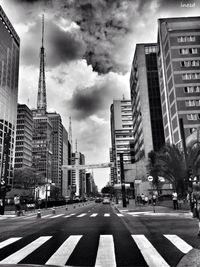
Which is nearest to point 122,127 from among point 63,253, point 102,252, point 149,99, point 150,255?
point 149,99

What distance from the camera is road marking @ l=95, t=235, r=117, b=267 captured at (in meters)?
5.68

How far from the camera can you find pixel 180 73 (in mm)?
60219

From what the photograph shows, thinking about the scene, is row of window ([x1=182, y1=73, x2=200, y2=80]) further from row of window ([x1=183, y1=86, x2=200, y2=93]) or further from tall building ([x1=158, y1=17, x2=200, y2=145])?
row of window ([x1=183, y1=86, x2=200, y2=93])

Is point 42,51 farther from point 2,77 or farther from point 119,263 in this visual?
point 119,263

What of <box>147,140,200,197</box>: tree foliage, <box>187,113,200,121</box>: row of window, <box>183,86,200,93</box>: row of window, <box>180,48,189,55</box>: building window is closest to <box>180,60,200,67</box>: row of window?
<box>180,48,189,55</box>: building window

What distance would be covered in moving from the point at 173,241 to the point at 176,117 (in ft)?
172

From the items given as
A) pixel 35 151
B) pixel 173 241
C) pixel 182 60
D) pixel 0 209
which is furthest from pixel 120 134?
pixel 173 241

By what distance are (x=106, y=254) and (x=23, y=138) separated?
13389 cm

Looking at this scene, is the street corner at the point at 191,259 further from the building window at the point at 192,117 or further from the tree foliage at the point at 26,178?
the tree foliage at the point at 26,178

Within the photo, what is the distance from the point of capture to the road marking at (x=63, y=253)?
19.1 feet

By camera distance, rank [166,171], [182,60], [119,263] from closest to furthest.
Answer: [119,263]
[166,171]
[182,60]

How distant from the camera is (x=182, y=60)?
201 feet

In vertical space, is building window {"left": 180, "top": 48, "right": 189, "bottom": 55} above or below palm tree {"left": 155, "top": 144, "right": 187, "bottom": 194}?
above

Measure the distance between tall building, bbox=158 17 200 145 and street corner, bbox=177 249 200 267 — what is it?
5148cm
